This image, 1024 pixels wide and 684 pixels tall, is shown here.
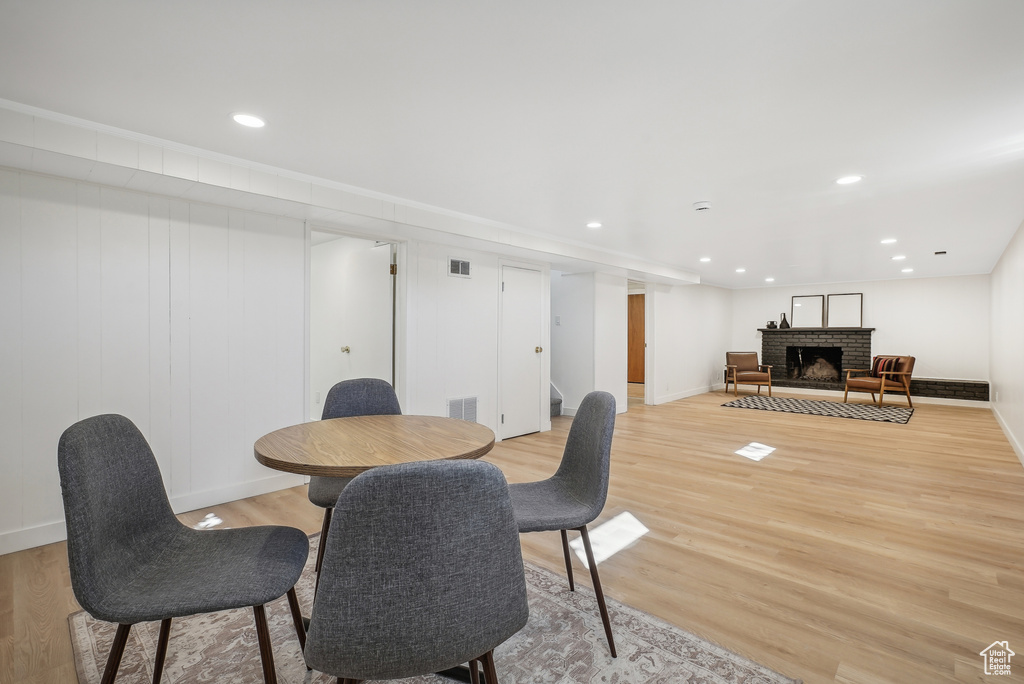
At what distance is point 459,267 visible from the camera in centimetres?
481

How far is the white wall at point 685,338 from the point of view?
8109 millimetres

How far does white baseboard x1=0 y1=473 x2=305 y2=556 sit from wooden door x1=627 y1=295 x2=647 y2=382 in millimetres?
7863

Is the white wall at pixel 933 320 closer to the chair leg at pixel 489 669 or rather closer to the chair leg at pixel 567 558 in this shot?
the chair leg at pixel 567 558

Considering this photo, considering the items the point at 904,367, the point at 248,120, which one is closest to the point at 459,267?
the point at 248,120

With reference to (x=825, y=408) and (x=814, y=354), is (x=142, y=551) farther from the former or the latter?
(x=814, y=354)

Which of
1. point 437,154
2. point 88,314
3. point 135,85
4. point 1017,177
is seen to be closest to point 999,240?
point 1017,177

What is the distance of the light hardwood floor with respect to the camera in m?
1.80

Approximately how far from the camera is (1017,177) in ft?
10.2

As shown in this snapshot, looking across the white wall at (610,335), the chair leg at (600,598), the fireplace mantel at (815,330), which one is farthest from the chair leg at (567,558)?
the fireplace mantel at (815,330)

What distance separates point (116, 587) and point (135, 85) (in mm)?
1996

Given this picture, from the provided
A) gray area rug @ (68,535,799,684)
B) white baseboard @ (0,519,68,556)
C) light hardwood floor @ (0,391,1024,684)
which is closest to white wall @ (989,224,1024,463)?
light hardwood floor @ (0,391,1024,684)

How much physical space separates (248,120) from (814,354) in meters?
10.9

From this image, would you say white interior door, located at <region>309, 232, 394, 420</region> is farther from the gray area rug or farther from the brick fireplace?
the brick fireplace

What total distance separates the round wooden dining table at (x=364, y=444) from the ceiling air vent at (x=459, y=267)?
103 inches
